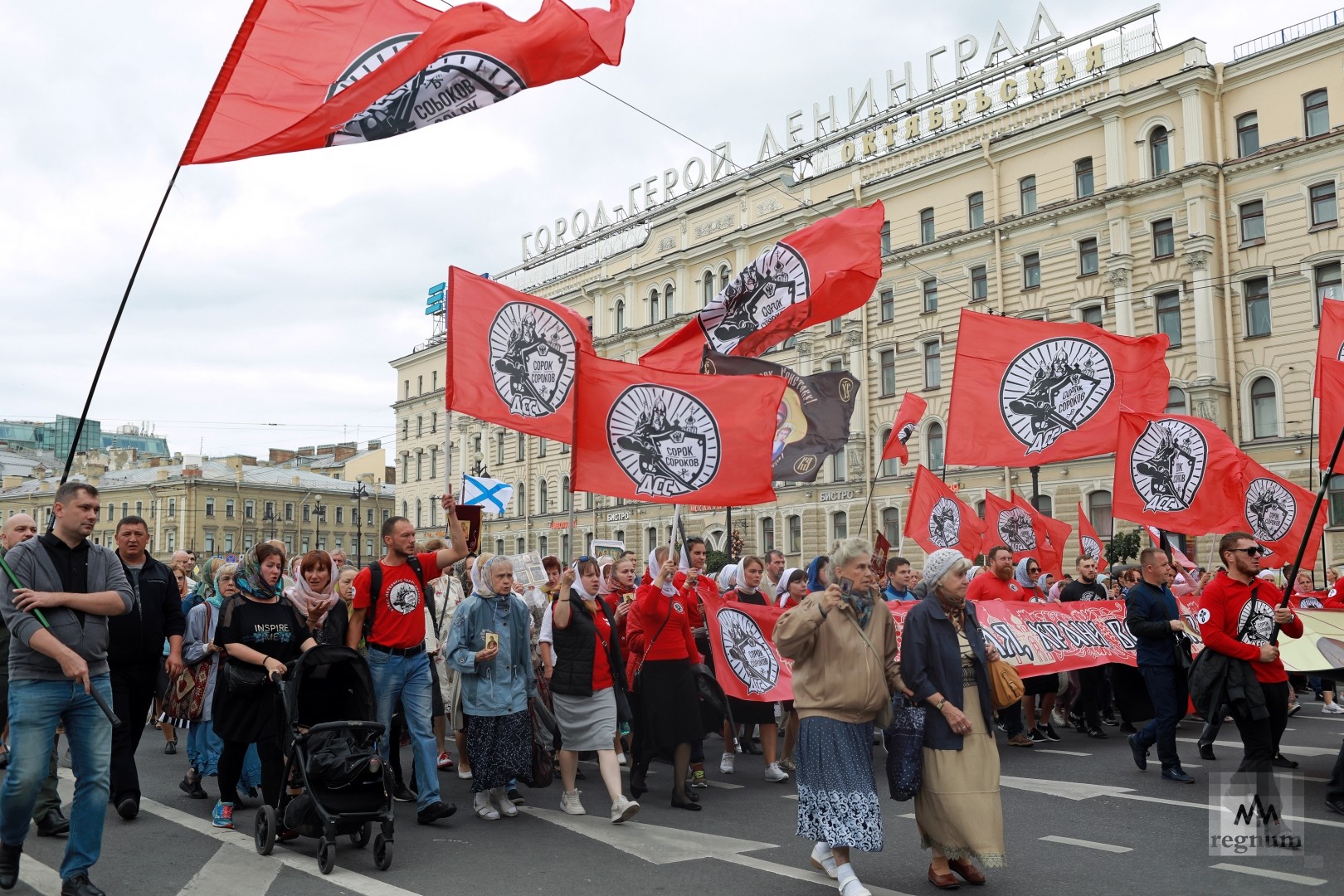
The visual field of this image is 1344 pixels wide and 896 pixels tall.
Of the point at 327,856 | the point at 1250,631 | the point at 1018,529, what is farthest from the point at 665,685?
the point at 1018,529

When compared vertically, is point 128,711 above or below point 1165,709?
above

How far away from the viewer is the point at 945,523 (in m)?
19.6

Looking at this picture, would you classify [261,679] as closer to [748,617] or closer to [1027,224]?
[748,617]

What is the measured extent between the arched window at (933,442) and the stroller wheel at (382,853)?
39.6 metres

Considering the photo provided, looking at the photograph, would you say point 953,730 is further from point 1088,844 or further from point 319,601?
point 319,601

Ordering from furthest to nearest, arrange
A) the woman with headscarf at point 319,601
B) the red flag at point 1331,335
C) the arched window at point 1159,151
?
1. the arched window at point 1159,151
2. the red flag at point 1331,335
3. the woman with headscarf at point 319,601

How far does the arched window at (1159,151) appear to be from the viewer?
125ft

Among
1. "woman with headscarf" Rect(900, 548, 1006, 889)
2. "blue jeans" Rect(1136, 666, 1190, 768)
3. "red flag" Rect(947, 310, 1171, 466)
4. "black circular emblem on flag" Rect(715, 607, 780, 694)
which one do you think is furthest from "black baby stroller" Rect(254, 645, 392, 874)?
"red flag" Rect(947, 310, 1171, 466)

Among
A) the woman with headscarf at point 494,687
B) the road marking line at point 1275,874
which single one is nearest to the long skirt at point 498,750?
the woman with headscarf at point 494,687

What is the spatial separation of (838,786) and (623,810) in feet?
7.26

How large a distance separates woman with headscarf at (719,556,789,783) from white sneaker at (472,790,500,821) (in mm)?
2585

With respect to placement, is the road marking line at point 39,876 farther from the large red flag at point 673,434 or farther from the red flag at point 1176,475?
the red flag at point 1176,475

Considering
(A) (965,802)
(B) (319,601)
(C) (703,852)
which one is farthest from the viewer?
(B) (319,601)

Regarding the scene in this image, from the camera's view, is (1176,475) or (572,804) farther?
(1176,475)
